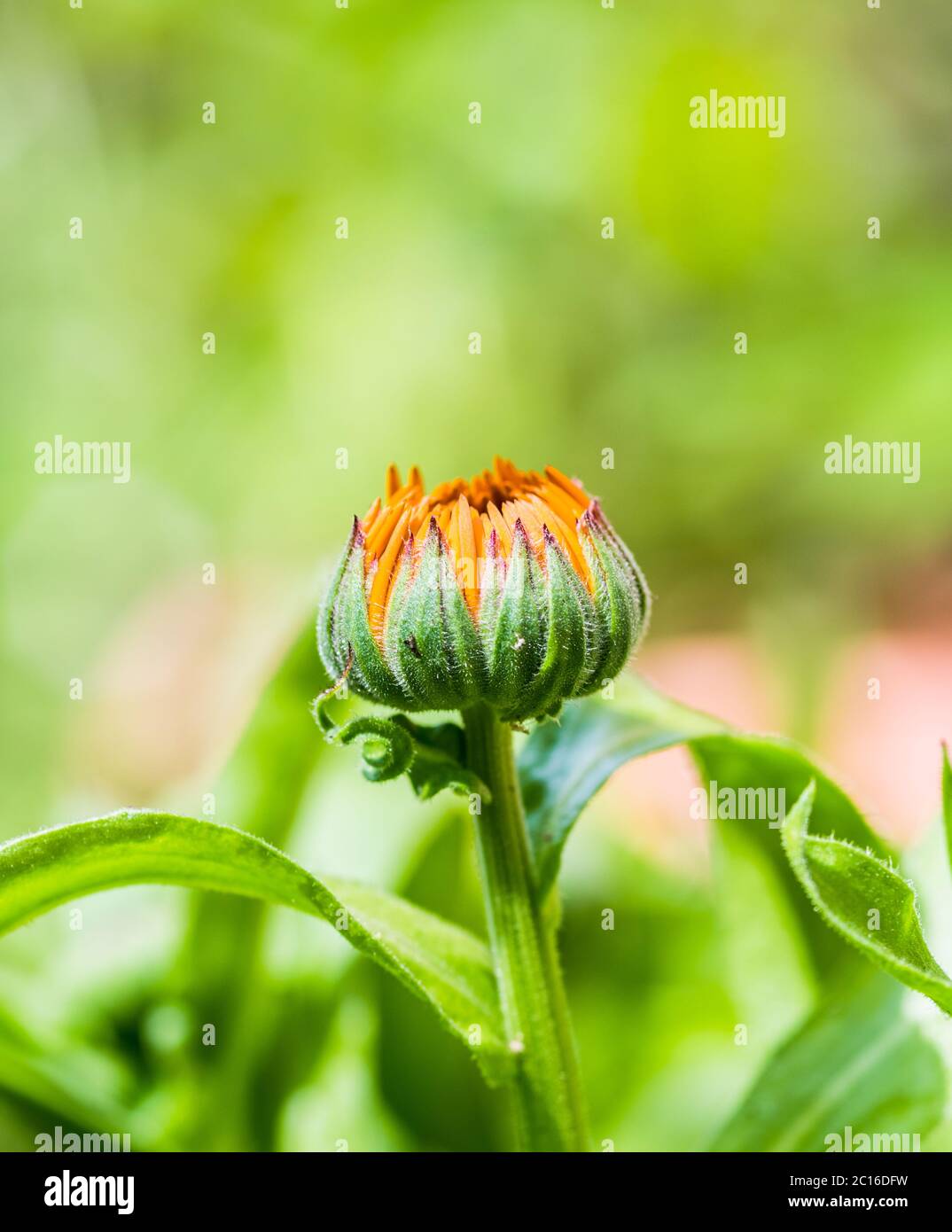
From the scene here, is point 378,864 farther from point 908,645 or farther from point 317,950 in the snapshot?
point 908,645

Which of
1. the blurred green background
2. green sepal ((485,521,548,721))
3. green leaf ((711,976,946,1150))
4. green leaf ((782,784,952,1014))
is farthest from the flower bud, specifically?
the blurred green background

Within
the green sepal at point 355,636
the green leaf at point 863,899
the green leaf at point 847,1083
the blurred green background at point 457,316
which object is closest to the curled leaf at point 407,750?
the green sepal at point 355,636

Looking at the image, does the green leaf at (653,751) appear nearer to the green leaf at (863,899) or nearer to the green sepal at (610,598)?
the green sepal at (610,598)

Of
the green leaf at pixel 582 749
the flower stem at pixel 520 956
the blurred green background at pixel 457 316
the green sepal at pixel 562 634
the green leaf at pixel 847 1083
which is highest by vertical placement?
the blurred green background at pixel 457 316

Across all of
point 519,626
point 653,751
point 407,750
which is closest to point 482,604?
point 519,626

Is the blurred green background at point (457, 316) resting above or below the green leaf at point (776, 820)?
above

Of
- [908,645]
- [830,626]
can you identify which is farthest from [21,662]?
[908,645]
